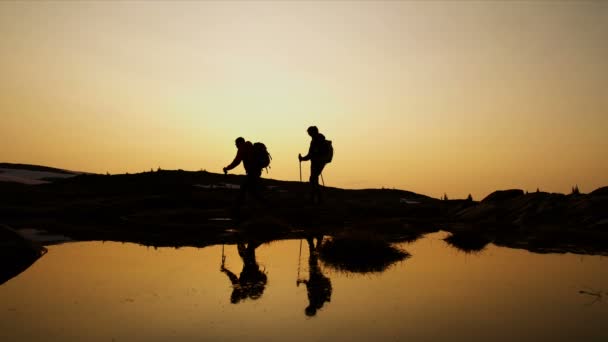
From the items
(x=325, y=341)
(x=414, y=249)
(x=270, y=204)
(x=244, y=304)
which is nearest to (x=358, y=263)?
(x=414, y=249)

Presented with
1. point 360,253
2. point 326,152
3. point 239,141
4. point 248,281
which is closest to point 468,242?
point 360,253

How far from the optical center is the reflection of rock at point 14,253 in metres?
8.72

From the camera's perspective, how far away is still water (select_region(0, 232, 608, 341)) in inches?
216

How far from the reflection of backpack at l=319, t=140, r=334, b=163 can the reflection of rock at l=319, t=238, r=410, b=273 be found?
10.0 m

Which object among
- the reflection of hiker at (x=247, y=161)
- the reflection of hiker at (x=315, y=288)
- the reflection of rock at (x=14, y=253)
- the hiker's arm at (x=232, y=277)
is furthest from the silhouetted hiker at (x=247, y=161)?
the hiker's arm at (x=232, y=277)

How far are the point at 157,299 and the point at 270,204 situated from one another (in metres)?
15.0

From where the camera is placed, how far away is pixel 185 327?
219 inches

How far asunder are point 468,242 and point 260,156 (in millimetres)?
8692

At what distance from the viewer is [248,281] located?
8.16 metres

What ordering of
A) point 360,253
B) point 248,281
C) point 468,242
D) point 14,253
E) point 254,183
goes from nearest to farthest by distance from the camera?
point 248,281
point 14,253
point 360,253
point 468,242
point 254,183

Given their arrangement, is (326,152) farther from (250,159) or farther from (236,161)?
(236,161)

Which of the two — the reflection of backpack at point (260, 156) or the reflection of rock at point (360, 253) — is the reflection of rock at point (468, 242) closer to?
the reflection of rock at point (360, 253)

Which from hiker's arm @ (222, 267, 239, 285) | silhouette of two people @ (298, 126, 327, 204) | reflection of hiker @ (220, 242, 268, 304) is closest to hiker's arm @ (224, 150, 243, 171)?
silhouette of two people @ (298, 126, 327, 204)

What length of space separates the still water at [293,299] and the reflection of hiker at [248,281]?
2 cm
